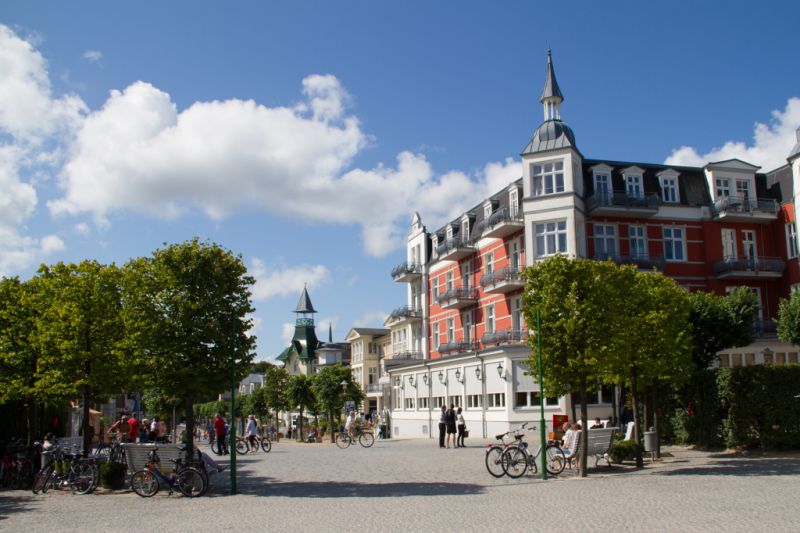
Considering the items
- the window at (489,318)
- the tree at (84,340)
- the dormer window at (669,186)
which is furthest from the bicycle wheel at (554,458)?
the dormer window at (669,186)

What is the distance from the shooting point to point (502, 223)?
38.9m

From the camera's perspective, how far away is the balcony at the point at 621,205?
3725 cm

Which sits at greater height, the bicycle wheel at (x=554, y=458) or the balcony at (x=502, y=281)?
the balcony at (x=502, y=281)

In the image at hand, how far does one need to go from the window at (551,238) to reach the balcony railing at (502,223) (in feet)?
4.99

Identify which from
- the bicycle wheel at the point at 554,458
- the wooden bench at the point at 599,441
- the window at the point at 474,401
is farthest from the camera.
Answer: the window at the point at 474,401

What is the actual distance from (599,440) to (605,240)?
20611 millimetres

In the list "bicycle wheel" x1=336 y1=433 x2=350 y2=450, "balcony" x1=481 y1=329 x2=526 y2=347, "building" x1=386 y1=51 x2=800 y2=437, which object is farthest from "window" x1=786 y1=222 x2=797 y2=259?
"bicycle wheel" x1=336 y1=433 x2=350 y2=450

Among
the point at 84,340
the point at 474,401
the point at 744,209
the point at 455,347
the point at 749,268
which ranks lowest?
the point at 474,401

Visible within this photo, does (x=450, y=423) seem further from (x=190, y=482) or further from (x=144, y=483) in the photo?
(x=144, y=483)

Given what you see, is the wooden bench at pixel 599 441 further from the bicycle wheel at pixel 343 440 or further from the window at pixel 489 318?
the window at pixel 489 318

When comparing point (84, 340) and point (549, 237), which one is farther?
point (549, 237)

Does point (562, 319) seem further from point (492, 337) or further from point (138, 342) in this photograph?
point (492, 337)

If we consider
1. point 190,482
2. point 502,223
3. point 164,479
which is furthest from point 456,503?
point 502,223

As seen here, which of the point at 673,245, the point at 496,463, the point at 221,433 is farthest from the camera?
the point at 673,245
